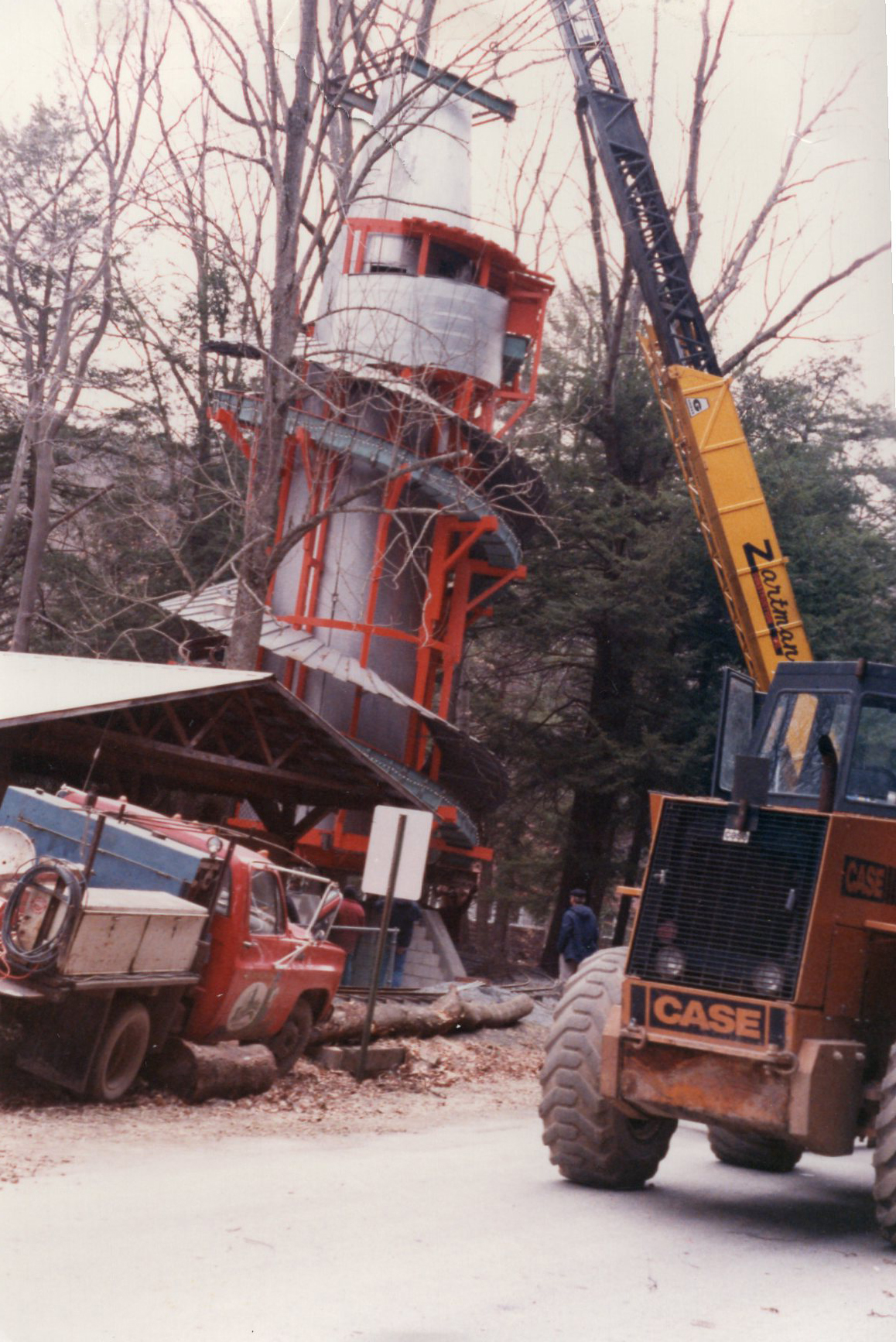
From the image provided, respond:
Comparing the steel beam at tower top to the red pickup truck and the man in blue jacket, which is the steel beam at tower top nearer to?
the red pickup truck

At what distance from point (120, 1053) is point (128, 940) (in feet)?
3.32

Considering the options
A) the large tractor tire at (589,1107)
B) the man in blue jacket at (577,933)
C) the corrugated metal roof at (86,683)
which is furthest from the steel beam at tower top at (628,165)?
the man in blue jacket at (577,933)

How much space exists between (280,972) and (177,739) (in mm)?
3228

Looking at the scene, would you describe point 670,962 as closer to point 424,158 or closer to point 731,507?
point 424,158

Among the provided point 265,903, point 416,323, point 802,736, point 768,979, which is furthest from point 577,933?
point 416,323

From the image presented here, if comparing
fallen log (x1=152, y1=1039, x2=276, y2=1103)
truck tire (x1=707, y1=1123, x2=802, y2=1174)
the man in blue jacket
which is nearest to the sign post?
fallen log (x1=152, y1=1039, x2=276, y2=1103)

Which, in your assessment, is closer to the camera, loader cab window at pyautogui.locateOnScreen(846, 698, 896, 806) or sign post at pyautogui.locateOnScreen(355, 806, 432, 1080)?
loader cab window at pyautogui.locateOnScreen(846, 698, 896, 806)

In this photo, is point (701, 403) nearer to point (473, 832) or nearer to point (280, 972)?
point (473, 832)

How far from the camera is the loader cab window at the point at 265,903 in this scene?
35.8ft

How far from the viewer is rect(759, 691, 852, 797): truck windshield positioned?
8.53 m

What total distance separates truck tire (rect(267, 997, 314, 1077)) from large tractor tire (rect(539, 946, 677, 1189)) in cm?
416

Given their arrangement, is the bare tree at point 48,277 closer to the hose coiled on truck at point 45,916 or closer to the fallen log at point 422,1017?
the hose coiled on truck at point 45,916

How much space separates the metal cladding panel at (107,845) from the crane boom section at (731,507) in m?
6.67

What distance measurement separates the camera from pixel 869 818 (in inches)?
302
